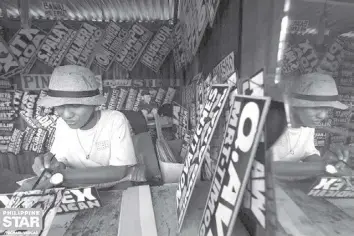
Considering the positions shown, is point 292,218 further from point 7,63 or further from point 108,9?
point 7,63

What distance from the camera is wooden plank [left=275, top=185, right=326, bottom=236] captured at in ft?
1.85

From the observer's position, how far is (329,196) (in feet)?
1.97

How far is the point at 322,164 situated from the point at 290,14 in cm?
40

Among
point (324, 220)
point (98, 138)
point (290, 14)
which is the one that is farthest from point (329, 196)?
point (98, 138)

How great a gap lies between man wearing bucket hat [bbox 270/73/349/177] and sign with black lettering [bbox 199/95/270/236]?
0.07 meters

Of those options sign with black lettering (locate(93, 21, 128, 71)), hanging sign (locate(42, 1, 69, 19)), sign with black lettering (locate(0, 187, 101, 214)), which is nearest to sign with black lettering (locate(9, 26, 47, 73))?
hanging sign (locate(42, 1, 69, 19))

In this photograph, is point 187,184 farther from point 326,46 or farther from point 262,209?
point 326,46

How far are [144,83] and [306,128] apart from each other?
13.1ft

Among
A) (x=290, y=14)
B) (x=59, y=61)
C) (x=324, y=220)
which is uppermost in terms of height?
(x=59, y=61)

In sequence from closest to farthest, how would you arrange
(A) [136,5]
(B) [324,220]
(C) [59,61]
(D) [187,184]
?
(B) [324,220] → (D) [187,184] → (A) [136,5] → (C) [59,61]

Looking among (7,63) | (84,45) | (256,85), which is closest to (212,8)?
(256,85)

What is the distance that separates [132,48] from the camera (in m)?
4.23

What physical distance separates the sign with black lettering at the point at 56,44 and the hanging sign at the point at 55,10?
158 mm

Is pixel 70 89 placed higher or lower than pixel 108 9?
lower
